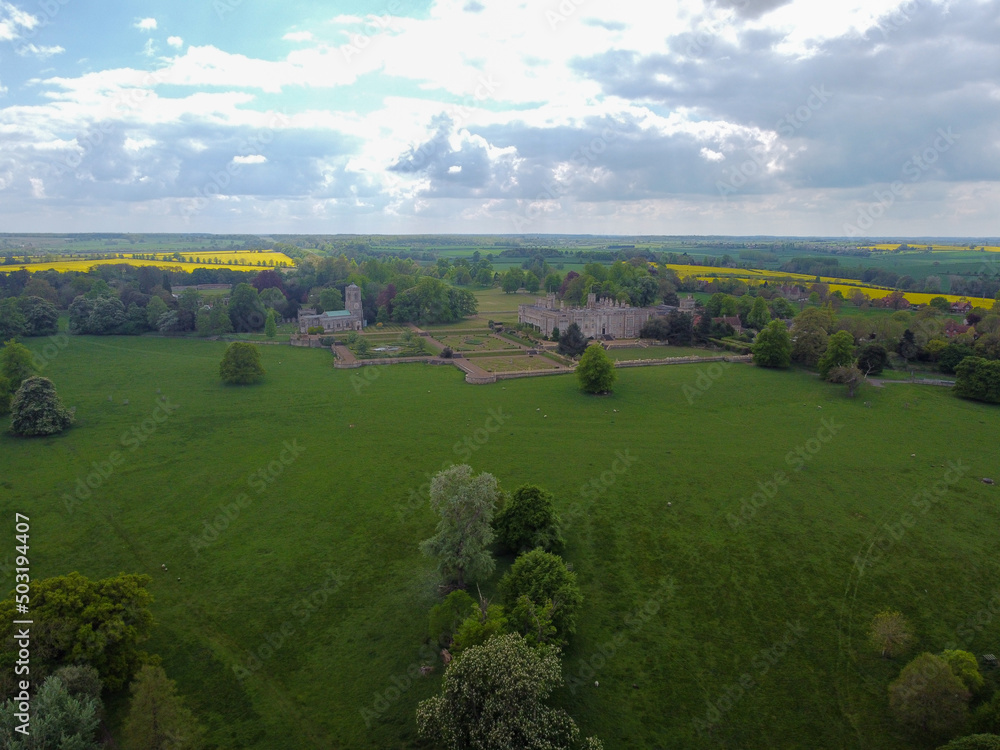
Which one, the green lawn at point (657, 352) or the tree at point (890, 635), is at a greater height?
the green lawn at point (657, 352)

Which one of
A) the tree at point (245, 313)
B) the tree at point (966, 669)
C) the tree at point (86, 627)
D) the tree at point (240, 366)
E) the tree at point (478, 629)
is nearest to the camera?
the tree at point (86, 627)

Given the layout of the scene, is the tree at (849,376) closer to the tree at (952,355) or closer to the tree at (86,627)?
the tree at (952,355)

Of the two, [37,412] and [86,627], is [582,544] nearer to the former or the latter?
[86,627]

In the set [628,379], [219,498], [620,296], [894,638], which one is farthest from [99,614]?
[620,296]

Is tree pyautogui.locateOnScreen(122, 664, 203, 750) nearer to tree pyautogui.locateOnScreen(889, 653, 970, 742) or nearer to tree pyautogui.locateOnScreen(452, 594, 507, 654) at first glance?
tree pyautogui.locateOnScreen(452, 594, 507, 654)

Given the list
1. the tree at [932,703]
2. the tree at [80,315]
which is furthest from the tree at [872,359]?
the tree at [80,315]

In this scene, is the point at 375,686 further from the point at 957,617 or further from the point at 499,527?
the point at 957,617
